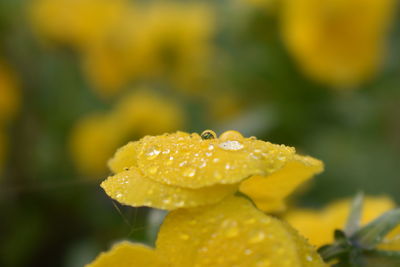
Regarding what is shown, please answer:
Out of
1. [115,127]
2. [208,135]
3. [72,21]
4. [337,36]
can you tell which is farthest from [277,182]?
[72,21]

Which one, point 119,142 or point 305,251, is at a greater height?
point 305,251

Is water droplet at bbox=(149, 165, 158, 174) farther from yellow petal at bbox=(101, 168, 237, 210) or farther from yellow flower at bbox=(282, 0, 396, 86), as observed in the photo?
yellow flower at bbox=(282, 0, 396, 86)

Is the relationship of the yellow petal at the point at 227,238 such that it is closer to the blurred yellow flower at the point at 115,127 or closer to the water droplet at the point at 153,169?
the water droplet at the point at 153,169

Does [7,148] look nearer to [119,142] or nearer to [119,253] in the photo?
[119,142]

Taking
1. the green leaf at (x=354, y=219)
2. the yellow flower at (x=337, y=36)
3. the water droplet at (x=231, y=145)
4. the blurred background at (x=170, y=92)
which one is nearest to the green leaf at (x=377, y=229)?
the green leaf at (x=354, y=219)

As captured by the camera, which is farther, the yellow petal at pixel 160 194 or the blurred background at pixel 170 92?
the blurred background at pixel 170 92

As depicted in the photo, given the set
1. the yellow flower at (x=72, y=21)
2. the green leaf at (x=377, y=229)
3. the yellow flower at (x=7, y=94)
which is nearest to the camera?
the green leaf at (x=377, y=229)

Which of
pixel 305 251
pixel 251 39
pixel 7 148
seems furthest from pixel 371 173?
pixel 305 251

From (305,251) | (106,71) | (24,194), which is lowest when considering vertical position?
(24,194)
